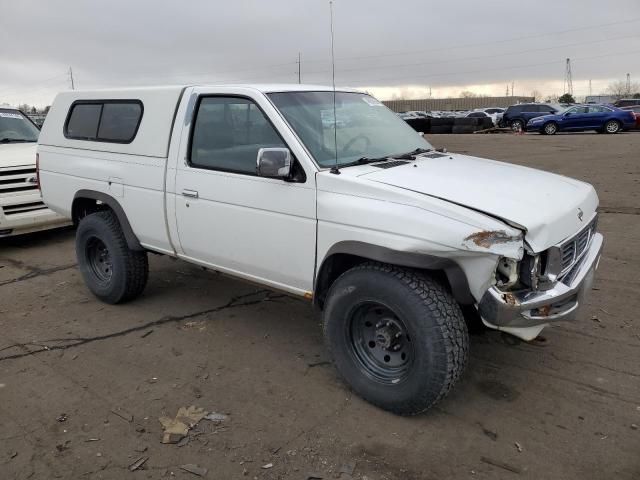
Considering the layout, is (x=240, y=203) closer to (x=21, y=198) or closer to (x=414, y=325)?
(x=414, y=325)

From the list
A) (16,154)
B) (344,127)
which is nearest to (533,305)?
(344,127)

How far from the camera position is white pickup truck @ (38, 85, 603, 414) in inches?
119

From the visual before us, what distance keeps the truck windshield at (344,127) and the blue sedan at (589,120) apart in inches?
979

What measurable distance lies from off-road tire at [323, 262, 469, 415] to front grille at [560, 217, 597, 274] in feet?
2.42

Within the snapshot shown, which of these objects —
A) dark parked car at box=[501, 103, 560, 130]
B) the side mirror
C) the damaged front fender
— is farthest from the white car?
dark parked car at box=[501, 103, 560, 130]

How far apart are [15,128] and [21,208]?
83.7 inches

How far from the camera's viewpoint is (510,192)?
3.36m

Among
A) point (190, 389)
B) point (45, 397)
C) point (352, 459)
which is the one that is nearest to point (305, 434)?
point (352, 459)

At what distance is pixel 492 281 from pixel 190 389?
2070 millimetres

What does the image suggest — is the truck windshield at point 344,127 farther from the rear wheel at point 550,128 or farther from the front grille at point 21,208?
the rear wheel at point 550,128

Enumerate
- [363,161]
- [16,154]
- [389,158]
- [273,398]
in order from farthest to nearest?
[16,154]
[389,158]
[363,161]
[273,398]

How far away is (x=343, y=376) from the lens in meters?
3.55

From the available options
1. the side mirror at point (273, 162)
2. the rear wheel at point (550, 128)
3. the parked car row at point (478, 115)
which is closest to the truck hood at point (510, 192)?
the side mirror at point (273, 162)

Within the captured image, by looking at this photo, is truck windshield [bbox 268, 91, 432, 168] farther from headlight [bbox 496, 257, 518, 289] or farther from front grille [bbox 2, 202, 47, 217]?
front grille [bbox 2, 202, 47, 217]
